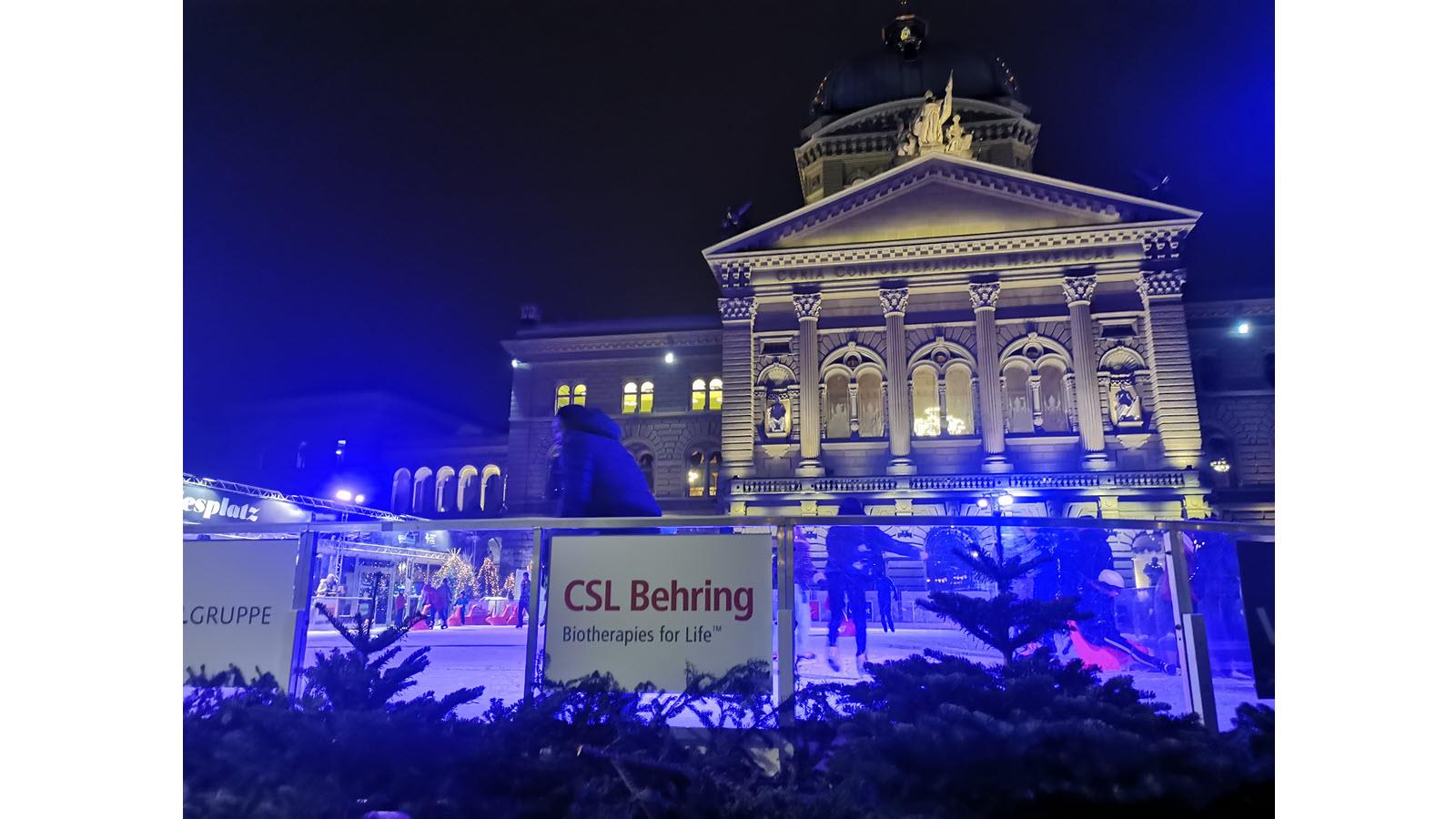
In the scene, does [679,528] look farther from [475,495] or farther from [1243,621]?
Result: [475,495]

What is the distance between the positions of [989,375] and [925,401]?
2.52 metres

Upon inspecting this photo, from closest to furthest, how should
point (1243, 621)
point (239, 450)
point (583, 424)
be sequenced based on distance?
point (1243, 621) → point (583, 424) → point (239, 450)

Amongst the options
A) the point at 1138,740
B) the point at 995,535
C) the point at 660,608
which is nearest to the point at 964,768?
the point at 1138,740

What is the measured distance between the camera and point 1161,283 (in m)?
29.3

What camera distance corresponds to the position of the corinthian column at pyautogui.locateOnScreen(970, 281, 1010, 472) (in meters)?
28.6

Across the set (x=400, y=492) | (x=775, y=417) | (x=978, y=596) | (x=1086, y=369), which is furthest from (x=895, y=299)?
(x=978, y=596)

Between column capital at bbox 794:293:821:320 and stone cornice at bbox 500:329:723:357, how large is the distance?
20.0ft

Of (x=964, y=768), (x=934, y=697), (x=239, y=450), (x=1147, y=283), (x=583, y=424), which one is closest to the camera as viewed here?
(x=964, y=768)

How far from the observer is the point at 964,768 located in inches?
Answer: 178

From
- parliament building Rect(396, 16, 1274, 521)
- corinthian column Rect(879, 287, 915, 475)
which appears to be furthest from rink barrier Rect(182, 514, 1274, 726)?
corinthian column Rect(879, 287, 915, 475)

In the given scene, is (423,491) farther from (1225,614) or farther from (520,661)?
(1225,614)

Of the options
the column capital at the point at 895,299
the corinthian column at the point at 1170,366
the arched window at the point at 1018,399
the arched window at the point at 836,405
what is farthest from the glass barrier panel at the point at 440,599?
the corinthian column at the point at 1170,366

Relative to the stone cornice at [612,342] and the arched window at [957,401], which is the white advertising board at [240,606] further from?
the stone cornice at [612,342]

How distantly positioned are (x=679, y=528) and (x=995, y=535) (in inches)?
85.2
